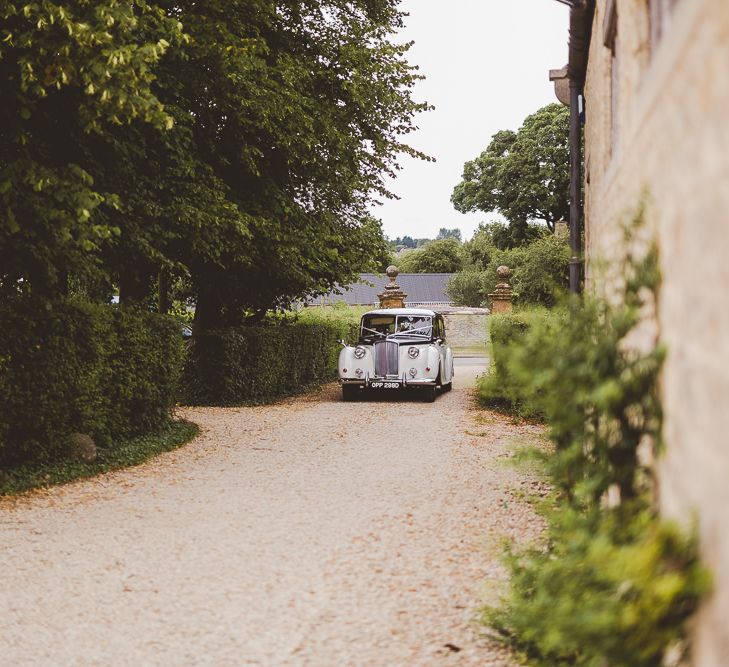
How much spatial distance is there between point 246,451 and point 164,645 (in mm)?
6372

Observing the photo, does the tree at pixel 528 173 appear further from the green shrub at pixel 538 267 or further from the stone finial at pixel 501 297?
the stone finial at pixel 501 297

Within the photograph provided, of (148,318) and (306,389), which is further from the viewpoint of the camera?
(306,389)

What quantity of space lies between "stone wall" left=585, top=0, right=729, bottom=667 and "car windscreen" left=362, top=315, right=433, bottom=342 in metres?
14.4

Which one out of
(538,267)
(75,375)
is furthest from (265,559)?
(538,267)

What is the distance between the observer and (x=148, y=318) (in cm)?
1136

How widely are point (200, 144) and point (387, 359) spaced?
627cm

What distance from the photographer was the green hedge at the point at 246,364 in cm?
1571

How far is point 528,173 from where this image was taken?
161ft

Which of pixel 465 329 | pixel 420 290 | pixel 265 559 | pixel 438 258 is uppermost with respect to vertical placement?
pixel 438 258

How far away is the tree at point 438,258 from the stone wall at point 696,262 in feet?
265

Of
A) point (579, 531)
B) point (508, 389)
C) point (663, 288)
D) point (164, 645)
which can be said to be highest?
point (663, 288)

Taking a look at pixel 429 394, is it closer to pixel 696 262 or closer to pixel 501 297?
pixel 696 262

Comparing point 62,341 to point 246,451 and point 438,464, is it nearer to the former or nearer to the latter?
point 246,451

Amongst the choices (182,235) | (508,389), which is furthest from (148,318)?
(508,389)
